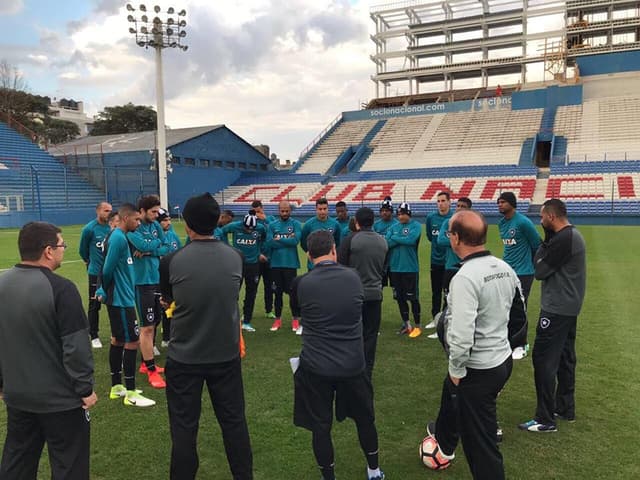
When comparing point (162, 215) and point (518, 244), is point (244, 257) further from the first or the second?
point (518, 244)

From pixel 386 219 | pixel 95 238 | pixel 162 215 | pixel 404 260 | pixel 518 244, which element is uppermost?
pixel 162 215

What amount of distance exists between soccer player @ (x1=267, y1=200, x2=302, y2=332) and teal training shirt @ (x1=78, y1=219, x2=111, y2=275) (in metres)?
2.44

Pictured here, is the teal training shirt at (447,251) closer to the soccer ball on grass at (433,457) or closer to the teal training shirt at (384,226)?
the teal training shirt at (384,226)

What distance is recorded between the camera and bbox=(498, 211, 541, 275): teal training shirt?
5812 millimetres

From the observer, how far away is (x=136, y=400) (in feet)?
15.8

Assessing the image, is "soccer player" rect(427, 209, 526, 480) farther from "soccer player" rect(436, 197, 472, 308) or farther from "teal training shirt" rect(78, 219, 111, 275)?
"teal training shirt" rect(78, 219, 111, 275)

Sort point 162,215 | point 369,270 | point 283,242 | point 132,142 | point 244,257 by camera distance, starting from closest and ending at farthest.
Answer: point 369,270 → point 162,215 → point 244,257 → point 283,242 → point 132,142

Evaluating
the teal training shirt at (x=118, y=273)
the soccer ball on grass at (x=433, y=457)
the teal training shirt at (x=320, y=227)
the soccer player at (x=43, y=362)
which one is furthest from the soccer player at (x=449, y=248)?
the soccer player at (x=43, y=362)

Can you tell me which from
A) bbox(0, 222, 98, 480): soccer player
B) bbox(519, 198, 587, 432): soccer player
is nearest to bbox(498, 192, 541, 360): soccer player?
bbox(519, 198, 587, 432): soccer player

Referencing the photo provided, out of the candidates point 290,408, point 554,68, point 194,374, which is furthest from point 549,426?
point 554,68

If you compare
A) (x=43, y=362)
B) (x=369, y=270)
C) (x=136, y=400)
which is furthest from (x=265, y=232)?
(x=43, y=362)

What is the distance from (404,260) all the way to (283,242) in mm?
1918

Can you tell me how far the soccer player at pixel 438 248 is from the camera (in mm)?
7512

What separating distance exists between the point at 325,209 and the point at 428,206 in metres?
25.1
